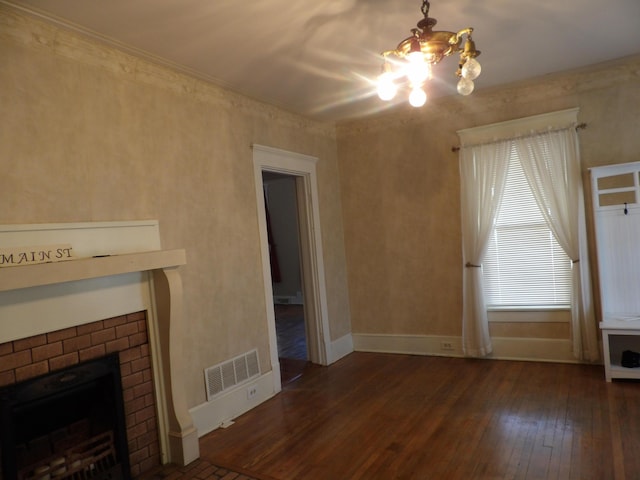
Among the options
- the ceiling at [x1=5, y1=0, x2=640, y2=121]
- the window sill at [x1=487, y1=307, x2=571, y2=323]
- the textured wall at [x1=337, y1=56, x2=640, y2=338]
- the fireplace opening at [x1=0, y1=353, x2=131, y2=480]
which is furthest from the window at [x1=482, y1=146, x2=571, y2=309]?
the fireplace opening at [x1=0, y1=353, x2=131, y2=480]

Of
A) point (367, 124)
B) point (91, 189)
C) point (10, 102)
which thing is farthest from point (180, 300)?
point (367, 124)

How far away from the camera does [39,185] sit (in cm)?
→ 230

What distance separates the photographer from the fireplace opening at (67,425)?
208 centimetres

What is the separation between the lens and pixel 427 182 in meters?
4.63

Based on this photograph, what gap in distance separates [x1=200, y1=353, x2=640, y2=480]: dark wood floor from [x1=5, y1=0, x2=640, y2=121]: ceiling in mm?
2752

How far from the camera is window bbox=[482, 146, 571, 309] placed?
4109 millimetres

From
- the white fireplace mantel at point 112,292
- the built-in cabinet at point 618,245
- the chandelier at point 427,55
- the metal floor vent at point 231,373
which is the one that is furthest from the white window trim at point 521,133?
the white fireplace mantel at point 112,292

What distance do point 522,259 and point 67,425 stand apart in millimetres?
4038

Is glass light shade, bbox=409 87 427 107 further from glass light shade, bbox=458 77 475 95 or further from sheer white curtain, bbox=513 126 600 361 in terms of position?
sheer white curtain, bbox=513 126 600 361

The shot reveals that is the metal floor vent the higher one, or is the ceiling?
the ceiling

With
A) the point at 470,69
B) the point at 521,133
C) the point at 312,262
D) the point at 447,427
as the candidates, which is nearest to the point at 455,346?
the point at 447,427

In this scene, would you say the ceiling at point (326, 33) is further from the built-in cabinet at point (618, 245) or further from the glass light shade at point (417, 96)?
the built-in cabinet at point (618, 245)

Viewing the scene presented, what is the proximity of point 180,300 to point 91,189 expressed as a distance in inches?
34.5

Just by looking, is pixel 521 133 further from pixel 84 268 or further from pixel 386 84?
pixel 84 268
